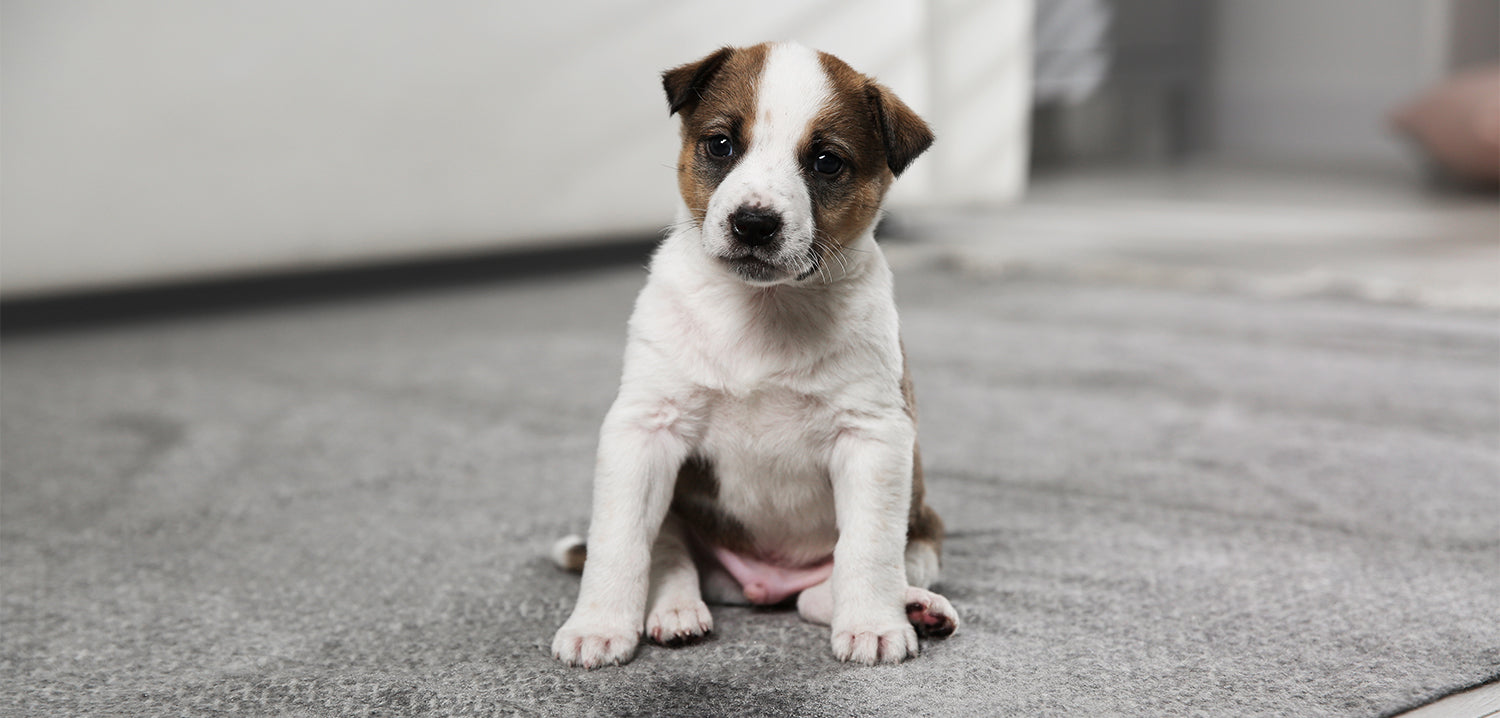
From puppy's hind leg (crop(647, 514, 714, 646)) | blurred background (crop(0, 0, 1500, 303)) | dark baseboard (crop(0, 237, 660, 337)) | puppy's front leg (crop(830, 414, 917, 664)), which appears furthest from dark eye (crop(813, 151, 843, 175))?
blurred background (crop(0, 0, 1500, 303))

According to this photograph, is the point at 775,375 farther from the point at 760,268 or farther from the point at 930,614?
the point at 930,614

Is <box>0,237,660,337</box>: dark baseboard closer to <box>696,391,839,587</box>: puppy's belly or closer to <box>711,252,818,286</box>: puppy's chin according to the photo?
<box>696,391,839,587</box>: puppy's belly

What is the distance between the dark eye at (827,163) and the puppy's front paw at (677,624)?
46 cm

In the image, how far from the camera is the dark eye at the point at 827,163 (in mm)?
1246

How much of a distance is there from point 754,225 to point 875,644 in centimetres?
42

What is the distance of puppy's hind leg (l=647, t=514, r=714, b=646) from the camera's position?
4.25 ft

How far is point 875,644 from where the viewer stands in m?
1.25

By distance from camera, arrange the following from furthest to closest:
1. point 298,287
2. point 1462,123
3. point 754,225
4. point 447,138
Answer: point 1462,123 → point 298,287 → point 447,138 → point 754,225

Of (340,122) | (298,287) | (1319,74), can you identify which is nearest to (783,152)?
(340,122)

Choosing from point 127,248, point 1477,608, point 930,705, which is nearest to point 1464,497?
point 1477,608

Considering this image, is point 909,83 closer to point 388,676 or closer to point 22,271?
point 22,271

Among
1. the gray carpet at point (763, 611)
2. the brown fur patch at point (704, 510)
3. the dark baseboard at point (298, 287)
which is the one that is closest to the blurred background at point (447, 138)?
the dark baseboard at point (298, 287)

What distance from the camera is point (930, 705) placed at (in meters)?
1.16

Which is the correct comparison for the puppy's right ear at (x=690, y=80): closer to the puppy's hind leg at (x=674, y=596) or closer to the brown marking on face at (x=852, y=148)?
the brown marking on face at (x=852, y=148)
